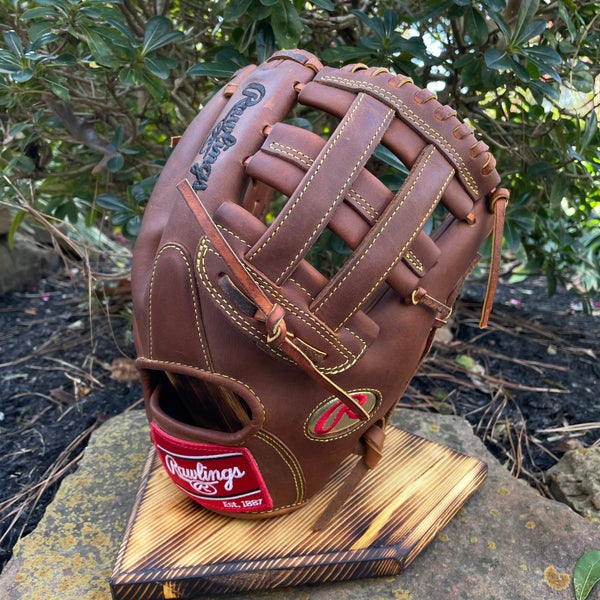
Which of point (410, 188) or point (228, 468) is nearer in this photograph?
point (410, 188)

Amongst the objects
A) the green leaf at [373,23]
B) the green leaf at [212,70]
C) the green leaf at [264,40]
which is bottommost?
the green leaf at [212,70]

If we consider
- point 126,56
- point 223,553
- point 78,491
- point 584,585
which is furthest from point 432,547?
point 126,56

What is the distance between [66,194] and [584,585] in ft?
6.42

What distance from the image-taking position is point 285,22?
133 cm

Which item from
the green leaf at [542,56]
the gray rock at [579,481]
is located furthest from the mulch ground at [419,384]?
the green leaf at [542,56]

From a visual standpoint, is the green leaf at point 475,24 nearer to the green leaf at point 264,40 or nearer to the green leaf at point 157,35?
the green leaf at point 264,40

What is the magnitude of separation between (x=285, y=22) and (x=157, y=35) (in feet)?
1.12

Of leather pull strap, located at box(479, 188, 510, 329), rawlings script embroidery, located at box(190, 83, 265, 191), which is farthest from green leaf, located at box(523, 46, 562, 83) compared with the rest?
rawlings script embroidery, located at box(190, 83, 265, 191)

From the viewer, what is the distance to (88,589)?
1.09m

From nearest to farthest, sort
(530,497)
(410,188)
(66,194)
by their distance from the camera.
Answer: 1. (410,188)
2. (530,497)
3. (66,194)

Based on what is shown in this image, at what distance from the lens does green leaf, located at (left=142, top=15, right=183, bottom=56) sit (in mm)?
1430

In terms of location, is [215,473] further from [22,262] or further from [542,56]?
[22,262]

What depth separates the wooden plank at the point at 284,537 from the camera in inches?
40.1

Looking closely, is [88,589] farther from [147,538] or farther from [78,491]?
[78,491]
